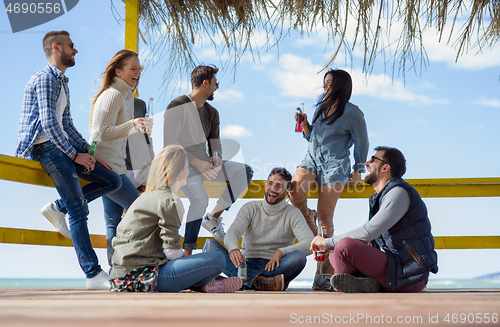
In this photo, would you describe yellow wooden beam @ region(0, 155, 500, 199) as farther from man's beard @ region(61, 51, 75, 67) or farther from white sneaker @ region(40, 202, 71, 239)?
man's beard @ region(61, 51, 75, 67)

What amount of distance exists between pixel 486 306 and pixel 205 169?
2.40m

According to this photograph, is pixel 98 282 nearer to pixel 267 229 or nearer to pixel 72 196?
pixel 72 196

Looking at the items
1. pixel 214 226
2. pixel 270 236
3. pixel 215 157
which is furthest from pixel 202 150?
pixel 270 236

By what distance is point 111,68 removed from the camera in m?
3.11

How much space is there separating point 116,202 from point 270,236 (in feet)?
3.72

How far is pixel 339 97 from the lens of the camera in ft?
Answer: 10.9

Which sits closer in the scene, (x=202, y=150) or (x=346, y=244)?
(x=346, y=244)

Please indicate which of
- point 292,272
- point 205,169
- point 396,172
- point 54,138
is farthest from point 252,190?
point 54,138

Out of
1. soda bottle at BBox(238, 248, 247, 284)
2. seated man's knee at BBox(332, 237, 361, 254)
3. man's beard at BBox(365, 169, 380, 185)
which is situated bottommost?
soda bottle at BBox(238, 248, 247, 284)

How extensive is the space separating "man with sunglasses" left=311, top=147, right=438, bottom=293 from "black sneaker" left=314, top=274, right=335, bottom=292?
0.32 meters

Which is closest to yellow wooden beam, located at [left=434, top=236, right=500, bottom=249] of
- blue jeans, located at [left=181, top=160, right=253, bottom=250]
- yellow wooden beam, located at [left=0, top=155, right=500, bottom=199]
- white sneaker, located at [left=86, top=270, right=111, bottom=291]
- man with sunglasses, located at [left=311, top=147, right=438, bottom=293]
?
yellow wooden beam, located at [left=0, top=155, right=500, bottom=199]

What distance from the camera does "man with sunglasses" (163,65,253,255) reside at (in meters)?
3.17

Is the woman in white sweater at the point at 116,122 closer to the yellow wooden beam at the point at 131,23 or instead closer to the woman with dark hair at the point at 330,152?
the yellow wooden beam at the point at 131,23

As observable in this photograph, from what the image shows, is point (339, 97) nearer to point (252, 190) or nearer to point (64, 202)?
point (252, 190)
